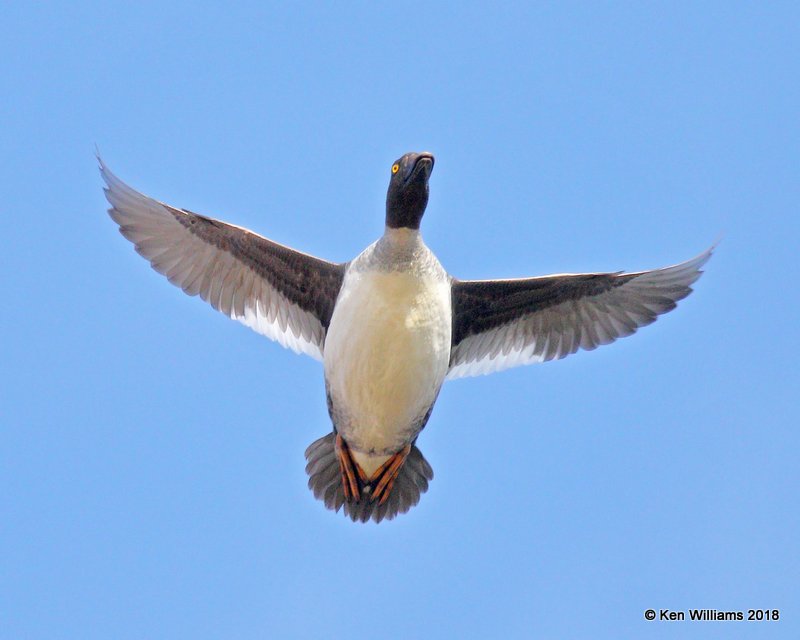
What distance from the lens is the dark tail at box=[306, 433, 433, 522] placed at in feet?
30.7

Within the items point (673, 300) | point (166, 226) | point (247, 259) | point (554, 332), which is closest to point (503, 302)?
point (554, 332)

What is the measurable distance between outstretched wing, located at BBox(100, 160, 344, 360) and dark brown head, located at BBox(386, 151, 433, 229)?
95cm

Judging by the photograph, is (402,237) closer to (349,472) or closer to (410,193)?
(410,193)

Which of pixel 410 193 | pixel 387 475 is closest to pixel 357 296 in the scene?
pixel 410 193

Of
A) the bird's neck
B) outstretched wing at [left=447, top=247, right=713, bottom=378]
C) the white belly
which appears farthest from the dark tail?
the bird's neck

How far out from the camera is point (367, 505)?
30.6 ft

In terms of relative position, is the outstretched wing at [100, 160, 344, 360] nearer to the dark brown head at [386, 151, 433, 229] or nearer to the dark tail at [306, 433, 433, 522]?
the dark tail at [306, 433, 433, 522]

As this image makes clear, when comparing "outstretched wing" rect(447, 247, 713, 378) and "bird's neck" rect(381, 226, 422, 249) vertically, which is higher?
"outstretched wing" rect(447, 247, 713, 378)

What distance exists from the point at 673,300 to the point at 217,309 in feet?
12.0

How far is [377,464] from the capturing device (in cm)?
910

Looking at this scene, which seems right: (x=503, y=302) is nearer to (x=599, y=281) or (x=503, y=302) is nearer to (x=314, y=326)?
(x=599, y=281)

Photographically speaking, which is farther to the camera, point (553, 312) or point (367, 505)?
point (553, 312)

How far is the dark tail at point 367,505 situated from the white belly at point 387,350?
719 mm

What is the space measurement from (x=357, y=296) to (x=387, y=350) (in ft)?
1.44
